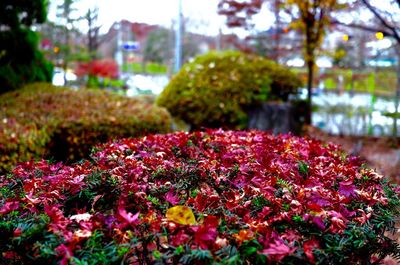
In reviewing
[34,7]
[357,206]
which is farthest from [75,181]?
[34,7]

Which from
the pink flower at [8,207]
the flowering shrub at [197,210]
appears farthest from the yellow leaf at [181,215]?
the pink flower at [8,207]

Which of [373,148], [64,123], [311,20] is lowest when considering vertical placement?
[373,148]

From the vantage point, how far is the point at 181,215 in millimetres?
1558

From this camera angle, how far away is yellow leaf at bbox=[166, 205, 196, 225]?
1521mm

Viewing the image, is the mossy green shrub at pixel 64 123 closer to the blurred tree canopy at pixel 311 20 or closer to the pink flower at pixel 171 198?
the pink flower at pixel 171 198

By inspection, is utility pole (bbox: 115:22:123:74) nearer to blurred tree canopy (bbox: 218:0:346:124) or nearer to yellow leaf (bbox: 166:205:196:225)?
blurred tree canopy (bbox: 218:0:346:124)

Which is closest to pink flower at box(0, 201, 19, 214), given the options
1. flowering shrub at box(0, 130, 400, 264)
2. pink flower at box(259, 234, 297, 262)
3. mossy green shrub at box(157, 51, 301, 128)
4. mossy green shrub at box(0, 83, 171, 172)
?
flowering shrub at box(0, 130, 400, 264)

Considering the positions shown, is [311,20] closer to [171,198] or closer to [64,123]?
[64,123]

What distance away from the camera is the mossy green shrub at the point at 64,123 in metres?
4.33

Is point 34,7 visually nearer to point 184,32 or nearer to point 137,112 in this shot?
point 137,112

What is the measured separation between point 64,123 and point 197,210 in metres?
3.62

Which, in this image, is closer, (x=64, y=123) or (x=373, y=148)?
(x=64, y=123)

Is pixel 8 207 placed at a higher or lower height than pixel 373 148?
higher

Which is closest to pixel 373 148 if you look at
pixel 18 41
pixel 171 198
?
pixel 18 41
